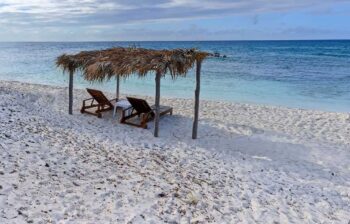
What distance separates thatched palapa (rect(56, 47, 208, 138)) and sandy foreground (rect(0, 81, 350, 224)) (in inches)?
47.2

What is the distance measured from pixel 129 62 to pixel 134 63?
0.75 feet

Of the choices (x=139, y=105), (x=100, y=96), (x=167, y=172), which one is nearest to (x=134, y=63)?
(x=139, y=105)

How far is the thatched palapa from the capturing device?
6.76 m

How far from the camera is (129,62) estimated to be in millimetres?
7379

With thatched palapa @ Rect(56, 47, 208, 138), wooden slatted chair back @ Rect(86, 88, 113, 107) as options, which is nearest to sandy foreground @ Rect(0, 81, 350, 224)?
wooden slatted chair back @ Rect(86, 88, 113, 107)

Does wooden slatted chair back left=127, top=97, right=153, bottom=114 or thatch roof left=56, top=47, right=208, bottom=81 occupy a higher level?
thatch roof left=56, top=47, right=208, bottom=81

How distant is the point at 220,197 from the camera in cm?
427

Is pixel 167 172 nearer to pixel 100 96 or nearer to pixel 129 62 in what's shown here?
pixel 129 62

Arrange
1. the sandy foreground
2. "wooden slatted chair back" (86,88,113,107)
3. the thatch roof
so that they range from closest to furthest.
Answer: the sandy foreground < the thatch roof < "wooden slatted chair back" (86,88,113,107)

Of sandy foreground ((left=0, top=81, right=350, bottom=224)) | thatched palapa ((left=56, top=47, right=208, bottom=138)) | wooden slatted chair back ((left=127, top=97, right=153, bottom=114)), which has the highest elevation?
thatched palapa ((left=56, top=47, right=208, bottom=138))

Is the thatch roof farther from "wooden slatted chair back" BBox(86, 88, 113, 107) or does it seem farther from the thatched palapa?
"wooden slatted chair back" BBox(86, 88, 113, 107)

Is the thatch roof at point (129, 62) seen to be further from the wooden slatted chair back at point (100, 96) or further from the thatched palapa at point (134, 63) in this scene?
the wooden slatted chair back at point (100, 96)

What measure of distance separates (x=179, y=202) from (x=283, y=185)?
1821 millimetres

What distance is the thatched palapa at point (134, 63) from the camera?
6.76 metres
